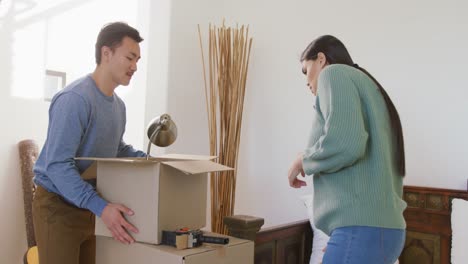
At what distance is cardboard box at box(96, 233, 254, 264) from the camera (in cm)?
129

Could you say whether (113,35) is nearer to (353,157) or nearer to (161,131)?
(161,131)

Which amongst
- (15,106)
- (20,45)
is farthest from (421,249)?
(20,45)

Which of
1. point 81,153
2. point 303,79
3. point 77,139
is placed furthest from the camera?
point 303,79

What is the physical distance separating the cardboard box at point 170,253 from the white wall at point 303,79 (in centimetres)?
141

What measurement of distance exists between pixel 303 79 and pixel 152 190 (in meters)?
1.85

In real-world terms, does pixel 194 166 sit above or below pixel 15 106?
below

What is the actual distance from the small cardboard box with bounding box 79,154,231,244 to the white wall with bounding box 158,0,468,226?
4.79 feet

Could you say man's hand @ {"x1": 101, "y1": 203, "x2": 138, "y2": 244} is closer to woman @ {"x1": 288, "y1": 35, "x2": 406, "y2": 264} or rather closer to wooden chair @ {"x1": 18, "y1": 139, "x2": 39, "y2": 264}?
woman @ {"x1": 288, "y1": 35, "x2": 406, "y2": 264}

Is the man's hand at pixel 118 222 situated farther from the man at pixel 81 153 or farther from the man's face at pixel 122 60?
the man's face at pixel 122 60

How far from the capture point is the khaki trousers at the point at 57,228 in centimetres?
150

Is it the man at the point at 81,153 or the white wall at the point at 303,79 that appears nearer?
the man at the point at 81,153

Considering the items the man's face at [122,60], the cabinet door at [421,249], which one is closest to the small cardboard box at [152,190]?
the man's face at [122,60]

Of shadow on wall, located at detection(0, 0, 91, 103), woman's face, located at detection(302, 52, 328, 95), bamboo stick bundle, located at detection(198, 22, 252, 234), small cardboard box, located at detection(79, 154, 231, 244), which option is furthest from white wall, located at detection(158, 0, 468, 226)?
small cardboard box, located at detection(79, 154, 231, 244)

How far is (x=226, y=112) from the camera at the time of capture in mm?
3039
